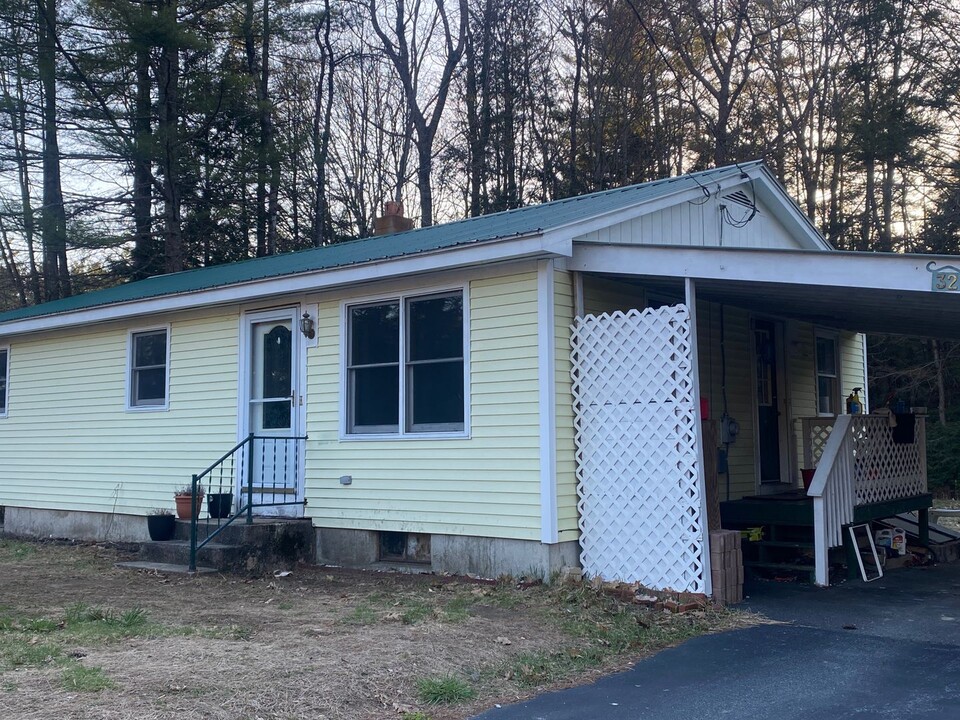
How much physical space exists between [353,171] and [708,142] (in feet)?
30.4

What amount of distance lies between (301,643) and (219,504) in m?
4.40

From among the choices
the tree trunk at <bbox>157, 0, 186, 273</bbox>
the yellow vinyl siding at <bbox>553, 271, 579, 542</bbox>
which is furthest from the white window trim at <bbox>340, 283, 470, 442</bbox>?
the tree trunk at <bbox>157, 0, 186, 273</bbox>

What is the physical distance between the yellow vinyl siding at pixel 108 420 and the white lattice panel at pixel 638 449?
15.3 feet

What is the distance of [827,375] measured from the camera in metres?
12.7

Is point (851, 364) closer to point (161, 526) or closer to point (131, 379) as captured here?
point (161, 526)

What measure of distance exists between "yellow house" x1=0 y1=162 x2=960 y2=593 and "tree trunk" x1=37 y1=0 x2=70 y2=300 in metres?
8.00

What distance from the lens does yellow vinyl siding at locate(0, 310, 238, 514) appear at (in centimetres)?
1148

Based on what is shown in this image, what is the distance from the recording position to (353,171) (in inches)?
1009

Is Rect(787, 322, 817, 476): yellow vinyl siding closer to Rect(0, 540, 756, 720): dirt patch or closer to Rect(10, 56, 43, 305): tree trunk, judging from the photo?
Rect(0, 540, 756, 720): dirt patch

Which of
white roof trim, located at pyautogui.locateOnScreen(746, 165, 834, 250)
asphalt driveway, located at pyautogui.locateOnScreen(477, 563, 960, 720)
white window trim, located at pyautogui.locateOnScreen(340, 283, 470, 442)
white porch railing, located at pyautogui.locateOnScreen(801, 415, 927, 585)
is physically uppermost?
white roof trim, located at pyautogui.locateOnScreen(746, 165, 834, 250)

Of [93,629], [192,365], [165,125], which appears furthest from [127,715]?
[165,125]

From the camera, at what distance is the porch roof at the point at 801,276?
261 inches

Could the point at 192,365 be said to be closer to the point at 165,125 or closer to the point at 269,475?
the point at 269,475

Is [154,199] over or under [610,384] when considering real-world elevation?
over
